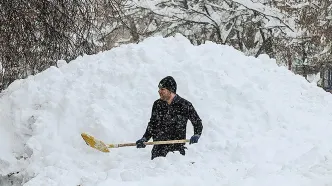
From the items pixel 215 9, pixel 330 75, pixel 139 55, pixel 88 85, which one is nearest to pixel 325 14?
pixel 215 9

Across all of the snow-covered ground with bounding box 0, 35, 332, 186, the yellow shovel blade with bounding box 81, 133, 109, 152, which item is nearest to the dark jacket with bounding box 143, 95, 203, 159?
the snow-covered ground with bounding box 0, 35, 332, 186

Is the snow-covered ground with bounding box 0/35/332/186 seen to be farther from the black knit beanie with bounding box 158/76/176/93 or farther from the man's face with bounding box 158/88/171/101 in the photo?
the black knit beanie with bounding box 158/76/176/93

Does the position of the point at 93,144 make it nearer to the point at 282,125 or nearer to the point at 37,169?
the point at 37,169

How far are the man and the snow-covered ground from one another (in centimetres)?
32

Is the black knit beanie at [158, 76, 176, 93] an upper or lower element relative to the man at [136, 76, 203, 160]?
upper

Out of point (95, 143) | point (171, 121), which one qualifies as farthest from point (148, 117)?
point (171, 121)

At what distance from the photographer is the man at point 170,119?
6.17m

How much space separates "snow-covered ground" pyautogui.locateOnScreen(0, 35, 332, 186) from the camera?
5.87m

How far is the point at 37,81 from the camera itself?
9.64 metres

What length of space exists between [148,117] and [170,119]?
7.84 ft

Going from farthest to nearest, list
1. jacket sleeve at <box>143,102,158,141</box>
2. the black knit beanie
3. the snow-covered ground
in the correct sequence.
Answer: jacket sleeve at <box>143,102,158,141</box> < the black knit beanie < the snow-covered ground

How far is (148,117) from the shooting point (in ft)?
28.3

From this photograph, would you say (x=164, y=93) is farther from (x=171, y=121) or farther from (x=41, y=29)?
(x=41, y=29)

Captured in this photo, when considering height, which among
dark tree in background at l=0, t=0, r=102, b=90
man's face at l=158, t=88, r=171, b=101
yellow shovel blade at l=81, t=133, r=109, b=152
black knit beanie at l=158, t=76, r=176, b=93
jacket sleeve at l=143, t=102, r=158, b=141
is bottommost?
yellow shovel blade at l=81, t=133, r=109, b=152
